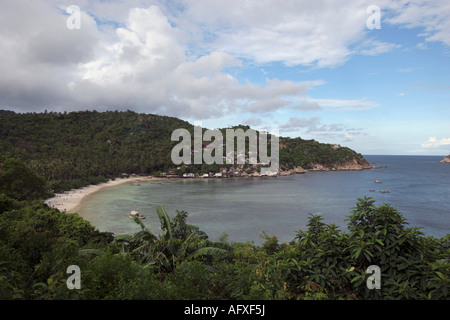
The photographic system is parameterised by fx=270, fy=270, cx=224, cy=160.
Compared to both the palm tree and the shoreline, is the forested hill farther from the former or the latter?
the palm tree

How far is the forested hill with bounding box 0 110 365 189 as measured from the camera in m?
62.9

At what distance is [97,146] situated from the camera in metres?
88.4

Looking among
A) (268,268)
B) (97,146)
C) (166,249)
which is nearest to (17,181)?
(166,249)

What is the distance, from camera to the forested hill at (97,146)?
206 feet

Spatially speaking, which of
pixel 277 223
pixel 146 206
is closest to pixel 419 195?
pixel 277 223

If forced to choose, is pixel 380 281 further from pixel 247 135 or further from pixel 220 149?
pixel 247 135

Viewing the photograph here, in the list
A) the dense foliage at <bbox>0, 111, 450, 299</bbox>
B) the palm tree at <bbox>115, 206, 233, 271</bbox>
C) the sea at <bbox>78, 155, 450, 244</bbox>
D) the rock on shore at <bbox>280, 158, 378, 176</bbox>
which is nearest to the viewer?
the dense foliage at <bbox>0, 111, 450, 299</bbox>

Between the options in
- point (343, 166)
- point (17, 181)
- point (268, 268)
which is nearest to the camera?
point (268, 268)

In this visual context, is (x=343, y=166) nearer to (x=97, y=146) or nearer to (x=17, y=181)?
(x=97, y=146)

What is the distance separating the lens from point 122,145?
94562 millimetres

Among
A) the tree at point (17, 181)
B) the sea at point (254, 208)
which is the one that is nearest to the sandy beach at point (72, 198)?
the sea at point (254, 208)

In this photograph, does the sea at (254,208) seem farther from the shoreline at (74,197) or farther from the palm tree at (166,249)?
the palm tree at (166,249)

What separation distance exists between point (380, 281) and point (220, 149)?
290ft

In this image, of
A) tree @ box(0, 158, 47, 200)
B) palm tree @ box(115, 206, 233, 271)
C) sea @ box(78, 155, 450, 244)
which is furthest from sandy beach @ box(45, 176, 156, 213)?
palm tree @ box(115, 206, 233, 271)
